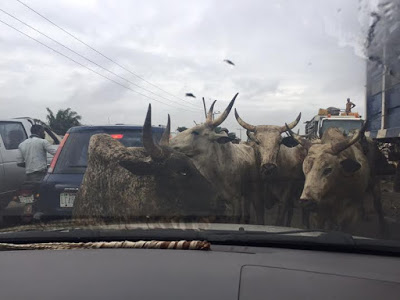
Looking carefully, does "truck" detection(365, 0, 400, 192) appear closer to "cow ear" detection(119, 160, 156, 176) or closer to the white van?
"cow ear" detection(119, 160, 156, 176)

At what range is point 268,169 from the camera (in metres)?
5.85

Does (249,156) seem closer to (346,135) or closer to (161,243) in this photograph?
(346,135)

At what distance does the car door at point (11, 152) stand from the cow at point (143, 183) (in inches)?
176

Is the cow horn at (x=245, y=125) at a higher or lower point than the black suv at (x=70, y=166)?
higher

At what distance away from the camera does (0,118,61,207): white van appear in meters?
9.35

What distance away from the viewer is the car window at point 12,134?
10.2 meters

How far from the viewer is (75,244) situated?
3.61m

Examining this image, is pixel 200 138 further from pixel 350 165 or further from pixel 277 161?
pixel 350 165

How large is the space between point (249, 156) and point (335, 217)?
4.48 ft

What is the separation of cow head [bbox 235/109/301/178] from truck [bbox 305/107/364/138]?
0.48 meters

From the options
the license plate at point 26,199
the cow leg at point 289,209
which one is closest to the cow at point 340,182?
the cow leg at point 289,209

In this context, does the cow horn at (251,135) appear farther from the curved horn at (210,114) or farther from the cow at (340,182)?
the cow at (340,182)

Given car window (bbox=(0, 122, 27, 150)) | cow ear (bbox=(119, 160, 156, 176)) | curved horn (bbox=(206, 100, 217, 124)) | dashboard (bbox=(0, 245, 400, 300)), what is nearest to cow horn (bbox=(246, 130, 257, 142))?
curved horn (bbox=(206, 100, 217, 124))

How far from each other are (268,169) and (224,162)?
0.54 metres
